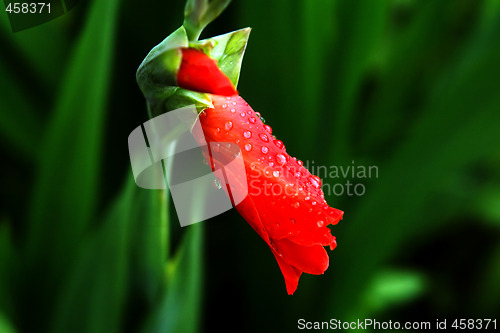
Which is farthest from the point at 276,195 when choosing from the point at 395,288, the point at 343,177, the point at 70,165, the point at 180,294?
the point at 395,288

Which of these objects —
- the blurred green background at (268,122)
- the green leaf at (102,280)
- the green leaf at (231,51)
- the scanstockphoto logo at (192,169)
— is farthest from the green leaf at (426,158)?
the green leaf at (231,51)

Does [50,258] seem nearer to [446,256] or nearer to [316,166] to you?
[316,166]

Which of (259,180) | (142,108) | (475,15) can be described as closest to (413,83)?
(475,15)

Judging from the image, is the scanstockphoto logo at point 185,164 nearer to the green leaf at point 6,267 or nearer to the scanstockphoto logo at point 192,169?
the scanstockphoto logo at point 192,169

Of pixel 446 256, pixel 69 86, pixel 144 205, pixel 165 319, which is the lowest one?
pixel 446 256

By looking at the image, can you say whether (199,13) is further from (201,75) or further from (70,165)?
(70,165)

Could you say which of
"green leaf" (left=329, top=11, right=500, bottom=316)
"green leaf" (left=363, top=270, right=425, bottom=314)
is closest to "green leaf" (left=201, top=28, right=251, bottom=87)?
"green leaf" (left=329, top=11, right=500, bottom=316)

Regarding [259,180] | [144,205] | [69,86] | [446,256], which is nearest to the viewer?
[259,180]
